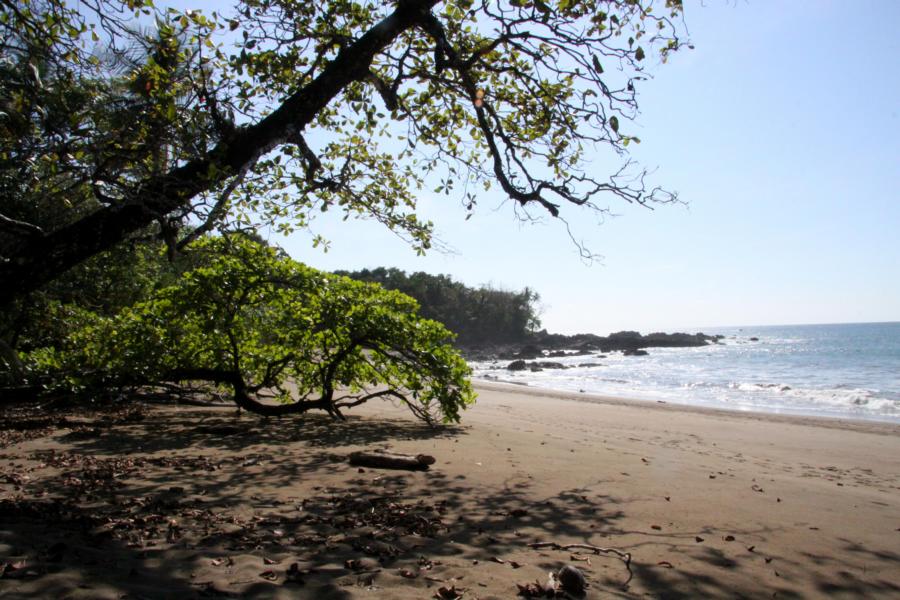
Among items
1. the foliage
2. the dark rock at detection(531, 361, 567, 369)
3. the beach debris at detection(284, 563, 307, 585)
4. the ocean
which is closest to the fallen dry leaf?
the beach debris at detection(284, 563, 307, 585)

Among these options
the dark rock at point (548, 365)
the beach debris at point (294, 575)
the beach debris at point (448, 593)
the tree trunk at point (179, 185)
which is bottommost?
the dark rock at point (548, 365)

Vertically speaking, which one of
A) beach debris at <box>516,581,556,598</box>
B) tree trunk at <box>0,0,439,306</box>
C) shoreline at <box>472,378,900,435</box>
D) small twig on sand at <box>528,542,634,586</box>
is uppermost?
tree trunk at <box>0,0,439,306</box>

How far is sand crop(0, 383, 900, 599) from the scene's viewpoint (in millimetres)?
3000

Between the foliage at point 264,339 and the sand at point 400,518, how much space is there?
3.08 feet

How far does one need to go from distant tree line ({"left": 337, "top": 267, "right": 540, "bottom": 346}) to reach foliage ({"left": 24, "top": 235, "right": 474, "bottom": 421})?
62.3 metres

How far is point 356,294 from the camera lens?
8648 mm

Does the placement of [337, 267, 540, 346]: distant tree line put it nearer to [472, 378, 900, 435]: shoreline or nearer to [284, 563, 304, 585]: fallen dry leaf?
[472, 378, 900, 435]: shoreline

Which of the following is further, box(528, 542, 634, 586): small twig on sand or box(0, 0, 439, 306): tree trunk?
box(0, 0, 439, 306): tree trunk

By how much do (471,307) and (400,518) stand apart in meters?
75.3

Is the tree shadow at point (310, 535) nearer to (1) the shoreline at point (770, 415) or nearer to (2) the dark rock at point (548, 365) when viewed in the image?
(1) the shoreline at point (770, 415)

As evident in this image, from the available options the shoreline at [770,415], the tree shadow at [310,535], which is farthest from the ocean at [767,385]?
the tree shadow at [310,535]

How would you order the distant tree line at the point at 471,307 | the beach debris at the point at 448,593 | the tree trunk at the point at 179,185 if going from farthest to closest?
Answer: 1. the distant tree line at the point at 471,307
2. the tree trunk at the point at 179,185
3. the beach debris at the point at 448,593

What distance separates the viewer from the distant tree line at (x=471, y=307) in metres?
74.9

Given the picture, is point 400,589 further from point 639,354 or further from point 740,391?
point 639,354
